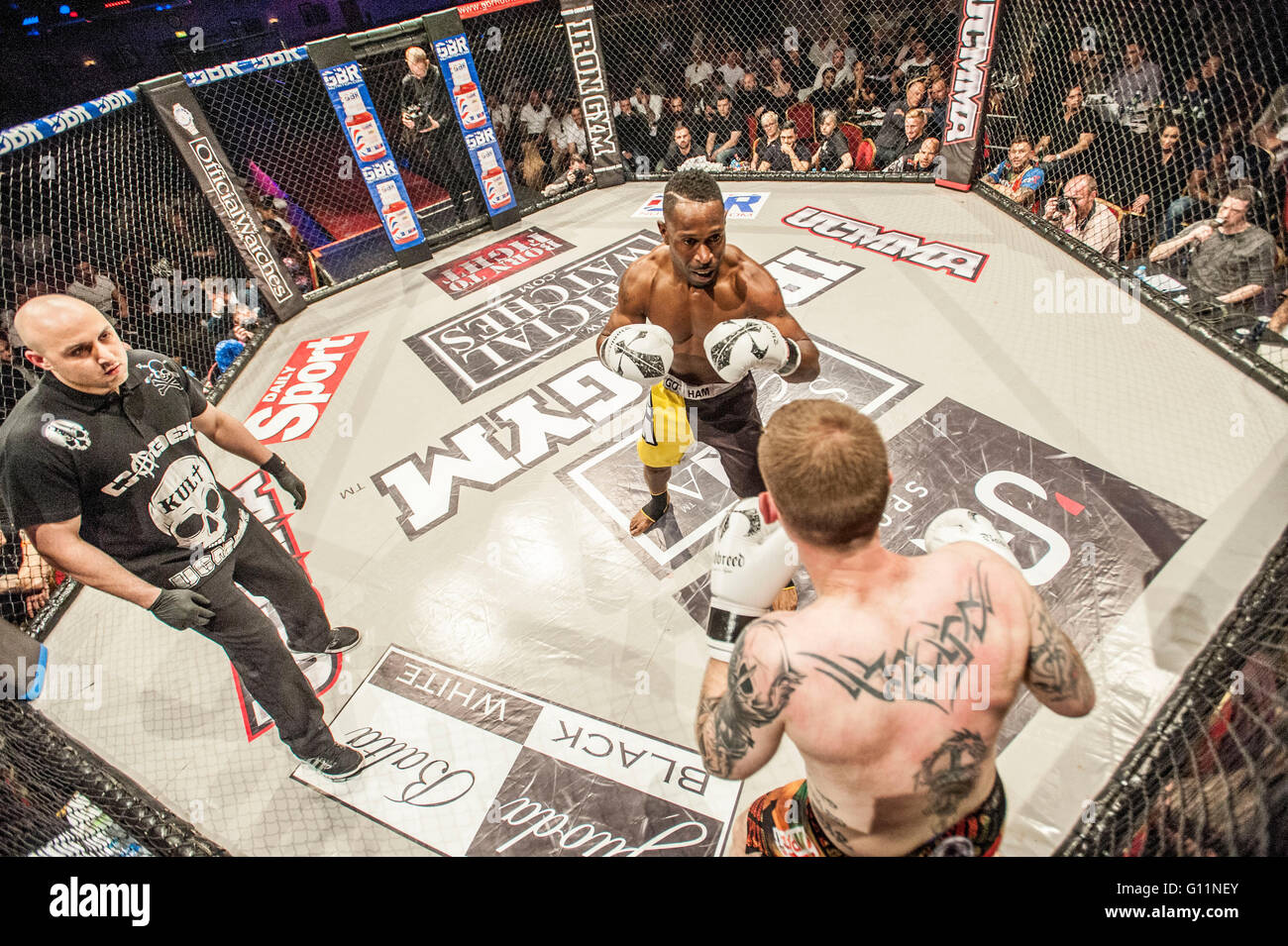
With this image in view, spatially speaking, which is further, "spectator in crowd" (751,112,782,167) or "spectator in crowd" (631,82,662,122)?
"spectator in crowd" (631,82,662,122)

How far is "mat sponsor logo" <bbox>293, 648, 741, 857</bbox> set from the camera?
7.81ft

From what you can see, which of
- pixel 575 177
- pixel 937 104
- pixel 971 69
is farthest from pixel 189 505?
pixel 937 104

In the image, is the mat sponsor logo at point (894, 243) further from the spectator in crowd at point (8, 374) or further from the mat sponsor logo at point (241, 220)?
the spectator in crowd at point (8, 374)

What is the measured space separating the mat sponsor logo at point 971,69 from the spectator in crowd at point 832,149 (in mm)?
1144

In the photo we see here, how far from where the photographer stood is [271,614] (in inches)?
134

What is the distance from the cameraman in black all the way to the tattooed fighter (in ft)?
22.2

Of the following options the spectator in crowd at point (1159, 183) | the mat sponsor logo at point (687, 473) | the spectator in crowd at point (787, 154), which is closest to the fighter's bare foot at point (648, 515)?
the mat sponsor logo at point (687, 473)

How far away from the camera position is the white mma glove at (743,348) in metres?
2.47

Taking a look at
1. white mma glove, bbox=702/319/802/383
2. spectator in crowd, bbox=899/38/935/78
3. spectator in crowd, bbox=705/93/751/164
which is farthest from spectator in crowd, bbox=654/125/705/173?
white mma glove, bbox=702/319/802/383

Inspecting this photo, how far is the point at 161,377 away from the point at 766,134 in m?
7.04

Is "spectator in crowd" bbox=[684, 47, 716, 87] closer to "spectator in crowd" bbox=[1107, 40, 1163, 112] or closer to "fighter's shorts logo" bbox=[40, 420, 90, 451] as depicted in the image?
"spectator in crowd" bbox=[1107, 40, 1163, 112]

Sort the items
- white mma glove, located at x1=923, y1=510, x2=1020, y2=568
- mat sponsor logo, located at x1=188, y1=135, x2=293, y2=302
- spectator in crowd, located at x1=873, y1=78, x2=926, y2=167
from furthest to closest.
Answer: spectator in crowd, located at x1=873, y1=78, x2=926, y2=167, mat sponsor logo, located at x1=188, y1=135, x2=293, y2=302, white mma glove, located at x1=923, y1=510, x2=1020, y2=568

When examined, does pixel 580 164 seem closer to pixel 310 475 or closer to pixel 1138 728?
pixel 310 475
